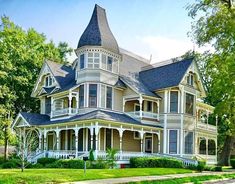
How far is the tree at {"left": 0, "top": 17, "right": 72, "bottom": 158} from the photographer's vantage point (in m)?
39.3

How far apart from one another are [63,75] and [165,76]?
10.9 metres

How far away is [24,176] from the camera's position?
14.2 metres

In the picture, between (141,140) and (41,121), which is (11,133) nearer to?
(41,121)

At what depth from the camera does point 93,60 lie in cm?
3195

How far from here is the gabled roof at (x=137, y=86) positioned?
32.8 m

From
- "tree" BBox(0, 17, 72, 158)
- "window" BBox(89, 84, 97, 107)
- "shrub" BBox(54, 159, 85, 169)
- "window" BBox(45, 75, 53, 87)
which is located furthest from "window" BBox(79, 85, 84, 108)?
"tree" BBox(0, 17, 72, 158)

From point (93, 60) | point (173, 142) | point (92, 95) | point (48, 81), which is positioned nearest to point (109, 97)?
point (92, 95)

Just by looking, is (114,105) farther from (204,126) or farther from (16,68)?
(16,68)

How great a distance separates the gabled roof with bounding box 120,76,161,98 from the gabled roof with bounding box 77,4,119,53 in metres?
3.09

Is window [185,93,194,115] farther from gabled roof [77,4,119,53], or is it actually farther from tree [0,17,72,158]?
tree [0,17,72,158]

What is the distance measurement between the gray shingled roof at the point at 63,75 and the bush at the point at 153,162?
10125 millimetres

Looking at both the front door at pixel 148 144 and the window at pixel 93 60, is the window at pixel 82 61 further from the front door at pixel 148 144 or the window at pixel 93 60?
the front door at pixel 148 144

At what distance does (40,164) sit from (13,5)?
64.0 feet

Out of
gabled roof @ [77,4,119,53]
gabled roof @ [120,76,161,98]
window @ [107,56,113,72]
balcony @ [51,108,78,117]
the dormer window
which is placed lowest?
balcony @ [51,108,78,117]
